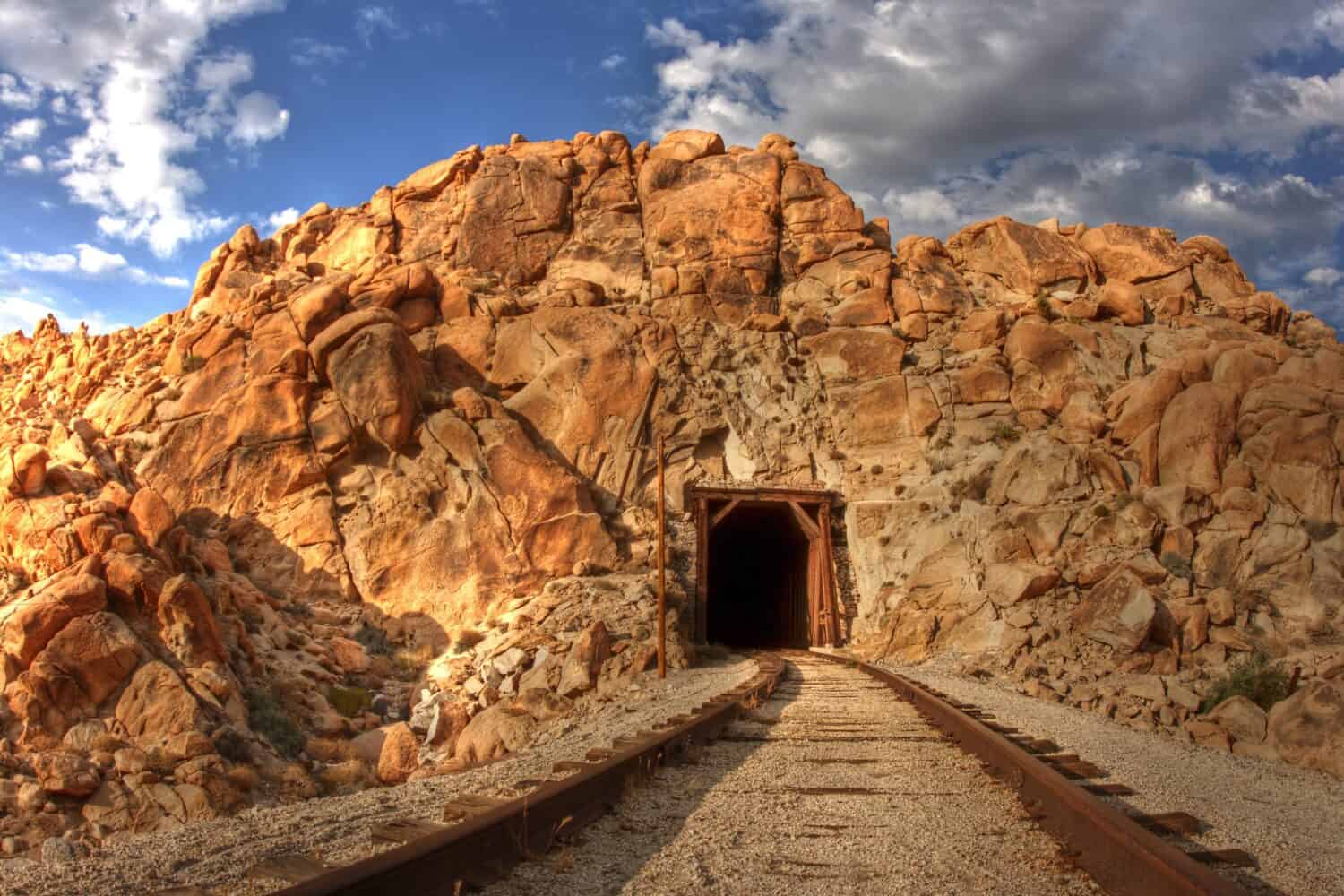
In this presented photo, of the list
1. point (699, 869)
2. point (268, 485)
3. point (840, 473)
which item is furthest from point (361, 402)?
point (699, 869)

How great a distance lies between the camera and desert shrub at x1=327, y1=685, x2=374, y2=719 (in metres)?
18.4

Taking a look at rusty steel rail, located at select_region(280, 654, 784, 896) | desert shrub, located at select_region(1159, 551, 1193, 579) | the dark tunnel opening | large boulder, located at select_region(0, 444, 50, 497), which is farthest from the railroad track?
the dark tunnel opening

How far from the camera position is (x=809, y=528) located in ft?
86.3

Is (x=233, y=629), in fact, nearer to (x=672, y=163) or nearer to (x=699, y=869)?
(x=699, y=869)

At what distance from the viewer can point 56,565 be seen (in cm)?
1586

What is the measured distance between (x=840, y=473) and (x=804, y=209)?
12794 millimetres

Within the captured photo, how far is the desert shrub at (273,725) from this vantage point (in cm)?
1518

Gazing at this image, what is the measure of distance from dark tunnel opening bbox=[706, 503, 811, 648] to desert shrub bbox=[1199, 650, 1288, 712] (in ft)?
49.4

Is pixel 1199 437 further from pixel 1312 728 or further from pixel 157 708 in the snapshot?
pixel 157 708

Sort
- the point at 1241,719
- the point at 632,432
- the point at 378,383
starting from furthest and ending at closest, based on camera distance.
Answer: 1. the point at 632,432
2. the point at 378,383
3. the point at 1241,719

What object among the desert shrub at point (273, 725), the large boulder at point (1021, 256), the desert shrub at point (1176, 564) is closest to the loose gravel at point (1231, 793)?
the desert shrub at point (1176, 564)

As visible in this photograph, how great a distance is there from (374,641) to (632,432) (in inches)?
380

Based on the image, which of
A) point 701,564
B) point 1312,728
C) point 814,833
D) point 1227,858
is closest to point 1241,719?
point 1312,728

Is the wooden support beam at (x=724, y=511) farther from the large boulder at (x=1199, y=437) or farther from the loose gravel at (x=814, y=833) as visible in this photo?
the loose gravel at (x=814, y=833)
